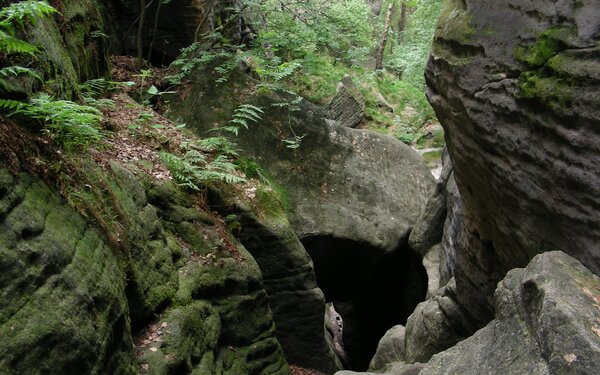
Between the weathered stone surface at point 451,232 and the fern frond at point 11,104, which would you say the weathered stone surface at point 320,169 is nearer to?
the weathered stone surface at point 451,232

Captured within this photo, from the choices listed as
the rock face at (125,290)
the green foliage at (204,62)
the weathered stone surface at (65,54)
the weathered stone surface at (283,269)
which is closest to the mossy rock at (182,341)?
the rock face at (125,290)

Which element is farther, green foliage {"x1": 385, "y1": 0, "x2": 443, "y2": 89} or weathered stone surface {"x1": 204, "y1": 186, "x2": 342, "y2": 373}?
green foliage {"x1": 385, "y1": 0, "x2": 443, "y2": 89}

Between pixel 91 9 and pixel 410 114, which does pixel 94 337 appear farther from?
pixel 410 114

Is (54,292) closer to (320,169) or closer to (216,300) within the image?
(216,300)

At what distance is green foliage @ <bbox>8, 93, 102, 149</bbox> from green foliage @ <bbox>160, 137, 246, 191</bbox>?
209cm

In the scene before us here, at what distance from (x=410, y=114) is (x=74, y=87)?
16.7 metres

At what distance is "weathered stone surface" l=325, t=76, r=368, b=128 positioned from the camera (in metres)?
18.4

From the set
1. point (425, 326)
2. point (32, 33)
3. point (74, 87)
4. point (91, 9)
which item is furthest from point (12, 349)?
point (91, 9)

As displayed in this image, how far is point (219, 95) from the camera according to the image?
11297mm

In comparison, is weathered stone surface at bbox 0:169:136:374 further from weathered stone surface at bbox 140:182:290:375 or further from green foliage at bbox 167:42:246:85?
green foliage at bbox 167:42:246:85

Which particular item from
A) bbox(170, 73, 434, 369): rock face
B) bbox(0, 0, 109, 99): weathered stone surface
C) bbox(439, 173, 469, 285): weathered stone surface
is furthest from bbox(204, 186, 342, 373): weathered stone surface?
bbox(0, 0, 109, 99): weathered stone surface

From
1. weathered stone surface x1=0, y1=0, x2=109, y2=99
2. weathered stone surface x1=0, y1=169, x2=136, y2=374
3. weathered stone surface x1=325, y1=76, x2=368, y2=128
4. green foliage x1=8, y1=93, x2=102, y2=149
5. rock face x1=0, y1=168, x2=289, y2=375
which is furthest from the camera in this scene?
weathered stone surface x1=325, y1=76, x2=368, y2=128

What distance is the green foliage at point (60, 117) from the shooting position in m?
4.36

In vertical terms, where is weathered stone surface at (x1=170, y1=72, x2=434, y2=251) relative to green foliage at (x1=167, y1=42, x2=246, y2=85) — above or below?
below
